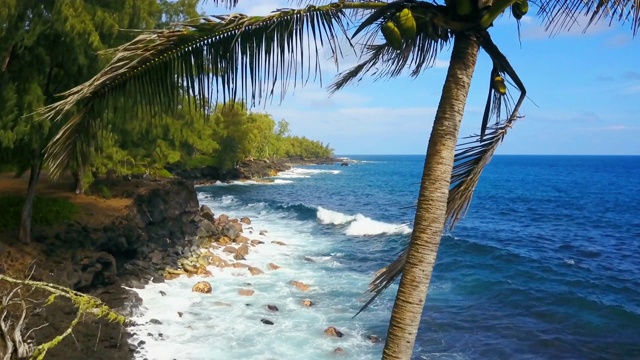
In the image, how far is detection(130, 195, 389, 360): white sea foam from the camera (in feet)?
38.2

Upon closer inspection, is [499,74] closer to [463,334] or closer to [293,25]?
[293,25]

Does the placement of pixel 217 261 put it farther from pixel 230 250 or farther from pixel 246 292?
pixel 246 292

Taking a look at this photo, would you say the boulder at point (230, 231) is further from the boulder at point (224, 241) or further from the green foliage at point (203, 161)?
the green foliage at point (203, 161)

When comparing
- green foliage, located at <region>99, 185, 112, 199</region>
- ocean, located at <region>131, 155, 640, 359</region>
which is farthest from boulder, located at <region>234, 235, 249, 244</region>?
green foliage, located at <region>99, 185, 112, 199</region>

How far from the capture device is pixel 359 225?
106 feet

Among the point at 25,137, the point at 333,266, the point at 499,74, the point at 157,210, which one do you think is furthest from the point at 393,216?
the point at 499,74

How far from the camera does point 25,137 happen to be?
1062cm

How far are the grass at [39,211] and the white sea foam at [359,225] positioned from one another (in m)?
17.6

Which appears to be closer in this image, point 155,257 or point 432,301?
point 432,301

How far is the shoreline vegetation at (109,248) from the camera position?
10477mm

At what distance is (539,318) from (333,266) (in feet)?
27.9

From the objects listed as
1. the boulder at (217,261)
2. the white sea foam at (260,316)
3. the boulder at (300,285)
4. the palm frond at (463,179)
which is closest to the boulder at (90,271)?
the white sea foam at (260,316)

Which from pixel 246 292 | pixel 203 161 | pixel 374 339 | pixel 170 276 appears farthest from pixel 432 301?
pixel 203 161

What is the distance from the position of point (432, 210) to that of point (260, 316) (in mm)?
12332
